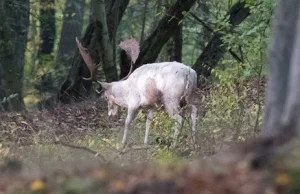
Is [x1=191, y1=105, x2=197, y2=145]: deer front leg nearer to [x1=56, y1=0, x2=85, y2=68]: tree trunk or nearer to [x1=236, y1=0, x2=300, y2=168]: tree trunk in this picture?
[x1=236, y1=0, x2=300, y2=168]: tree trunk

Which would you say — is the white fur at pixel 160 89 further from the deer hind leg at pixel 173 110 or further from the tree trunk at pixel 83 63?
the tree trunk at pixel 83 63

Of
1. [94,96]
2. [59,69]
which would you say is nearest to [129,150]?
[94,96]

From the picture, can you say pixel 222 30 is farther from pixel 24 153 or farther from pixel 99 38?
pixel 24 153

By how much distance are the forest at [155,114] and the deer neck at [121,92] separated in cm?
9

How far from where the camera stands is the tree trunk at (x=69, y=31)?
32.7 meters

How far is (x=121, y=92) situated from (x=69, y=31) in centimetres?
1850

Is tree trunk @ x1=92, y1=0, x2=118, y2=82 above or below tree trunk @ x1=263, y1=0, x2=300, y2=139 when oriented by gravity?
below

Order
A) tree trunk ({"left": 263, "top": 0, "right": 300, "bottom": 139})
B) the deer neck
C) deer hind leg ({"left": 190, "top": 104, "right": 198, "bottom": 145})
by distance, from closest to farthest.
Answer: tree trunk ({"left": 263, "top": 0, "right": 300, "bottom": 139}), deer hind leg ({"left": 190, "top": 104, "right": 198, "bottom": 145}), the deer neck

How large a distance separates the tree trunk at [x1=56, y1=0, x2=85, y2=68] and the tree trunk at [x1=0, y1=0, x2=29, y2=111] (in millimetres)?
5944

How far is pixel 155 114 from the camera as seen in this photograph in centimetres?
1449

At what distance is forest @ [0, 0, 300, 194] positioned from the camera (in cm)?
580

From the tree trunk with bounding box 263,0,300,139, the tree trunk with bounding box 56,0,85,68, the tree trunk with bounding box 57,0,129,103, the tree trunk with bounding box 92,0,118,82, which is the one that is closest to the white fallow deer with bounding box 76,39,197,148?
the tree trunk with bounding box 92,0,118,82

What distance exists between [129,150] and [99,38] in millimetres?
10538

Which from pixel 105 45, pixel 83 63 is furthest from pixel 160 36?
pixel 83 63
